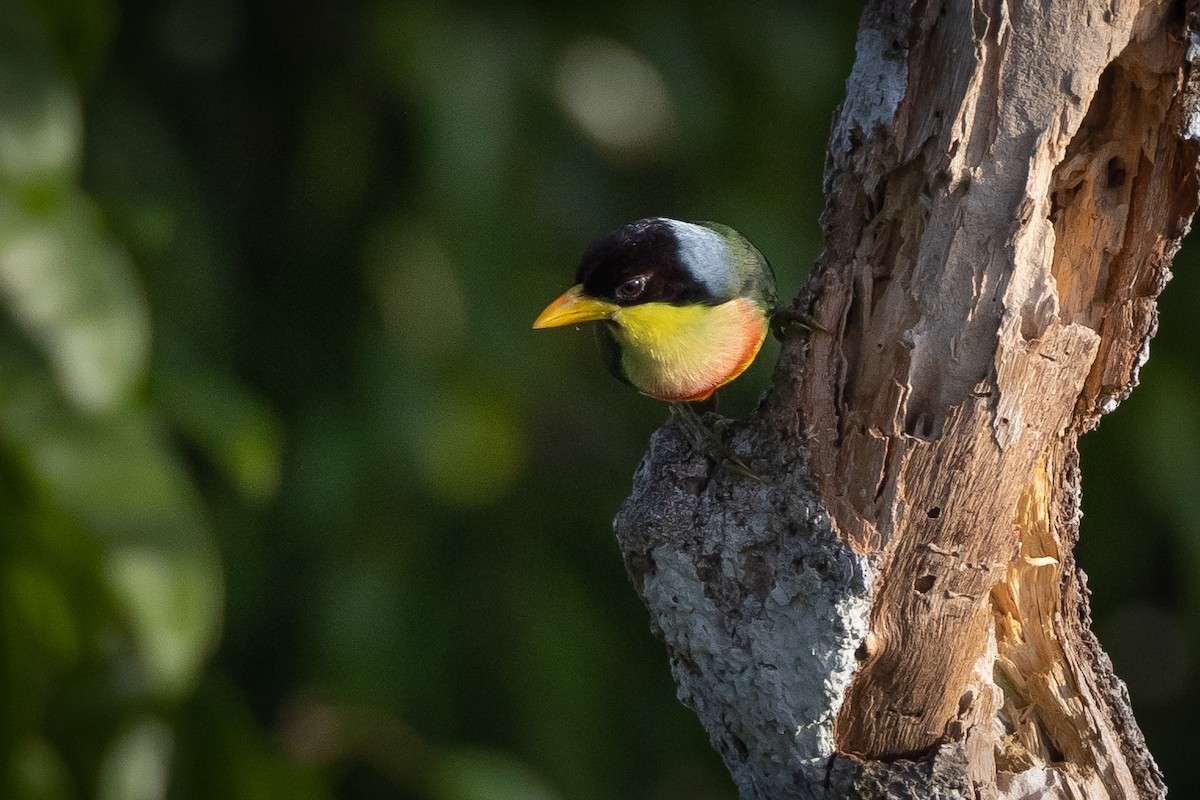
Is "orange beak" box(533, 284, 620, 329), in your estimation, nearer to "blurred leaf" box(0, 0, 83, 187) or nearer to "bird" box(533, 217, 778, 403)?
"bird" box(533, 217, 778, 403)

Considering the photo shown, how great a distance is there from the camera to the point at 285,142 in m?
3.58

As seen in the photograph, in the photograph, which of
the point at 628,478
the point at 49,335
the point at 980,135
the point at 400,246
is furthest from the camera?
the point at 628,478

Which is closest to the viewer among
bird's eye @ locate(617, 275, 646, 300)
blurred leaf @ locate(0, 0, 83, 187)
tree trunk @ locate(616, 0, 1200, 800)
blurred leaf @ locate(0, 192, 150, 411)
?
tree trunk @ locate(616, 0, 1200, 800)

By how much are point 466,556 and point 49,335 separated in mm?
1709

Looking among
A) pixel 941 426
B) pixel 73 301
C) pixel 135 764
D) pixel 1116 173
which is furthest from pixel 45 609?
pixel 1116 173

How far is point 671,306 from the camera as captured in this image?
1.96 meters

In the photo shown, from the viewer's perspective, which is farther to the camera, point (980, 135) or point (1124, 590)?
point (1124, 590)

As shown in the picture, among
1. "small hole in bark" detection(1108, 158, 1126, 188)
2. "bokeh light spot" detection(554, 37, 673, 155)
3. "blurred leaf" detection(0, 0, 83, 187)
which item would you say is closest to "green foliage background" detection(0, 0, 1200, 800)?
"bokeh light spot" detection(554, 37, 673, 155)

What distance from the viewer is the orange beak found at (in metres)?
1.94

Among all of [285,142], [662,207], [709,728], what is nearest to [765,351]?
[662,207]

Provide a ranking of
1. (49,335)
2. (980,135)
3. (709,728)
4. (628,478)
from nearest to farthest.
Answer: (980,135) < (709,728) < (49,335) < (628,478)

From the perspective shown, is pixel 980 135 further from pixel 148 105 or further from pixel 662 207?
pixel 148 105

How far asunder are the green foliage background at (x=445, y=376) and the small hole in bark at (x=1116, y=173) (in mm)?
1632

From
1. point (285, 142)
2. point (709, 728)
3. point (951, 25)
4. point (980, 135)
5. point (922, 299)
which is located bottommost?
point (709, 728)
